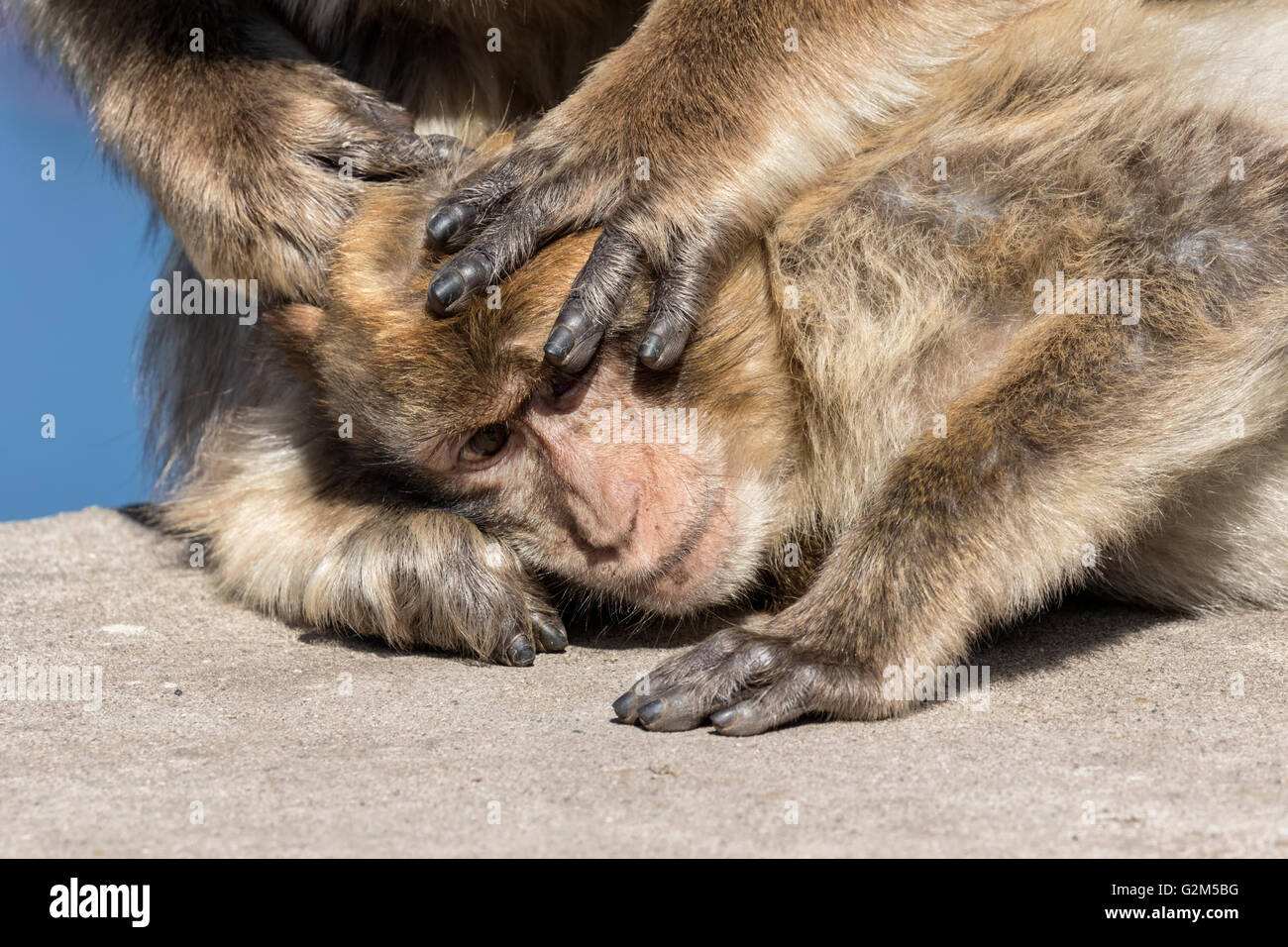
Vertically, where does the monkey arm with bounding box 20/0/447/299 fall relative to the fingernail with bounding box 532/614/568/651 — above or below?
above

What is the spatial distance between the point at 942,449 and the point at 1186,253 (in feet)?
1.95

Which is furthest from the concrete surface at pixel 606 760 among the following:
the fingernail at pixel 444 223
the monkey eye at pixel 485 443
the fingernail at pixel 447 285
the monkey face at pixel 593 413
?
the fingernail at pixel 444 223

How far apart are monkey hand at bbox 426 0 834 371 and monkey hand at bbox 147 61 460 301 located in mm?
452

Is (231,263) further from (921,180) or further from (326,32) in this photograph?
(921,180)

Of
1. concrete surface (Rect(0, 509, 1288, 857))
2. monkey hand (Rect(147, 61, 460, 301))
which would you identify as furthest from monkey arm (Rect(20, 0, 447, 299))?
concrete surface (Rect(0, 509, 1288, 857))

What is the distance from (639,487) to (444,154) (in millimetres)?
1021

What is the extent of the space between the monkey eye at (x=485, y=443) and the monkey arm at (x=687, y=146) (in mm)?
261

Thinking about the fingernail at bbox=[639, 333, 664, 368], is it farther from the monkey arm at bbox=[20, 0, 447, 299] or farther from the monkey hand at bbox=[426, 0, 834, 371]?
the monkey arm at bbox=[20, 0, 447, 299]

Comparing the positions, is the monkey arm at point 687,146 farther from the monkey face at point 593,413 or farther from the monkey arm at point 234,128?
the monkey arm at point 234,128

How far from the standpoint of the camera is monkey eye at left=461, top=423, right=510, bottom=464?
3.10m

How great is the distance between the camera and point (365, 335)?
3.06 meters

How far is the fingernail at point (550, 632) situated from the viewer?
3.25 m
